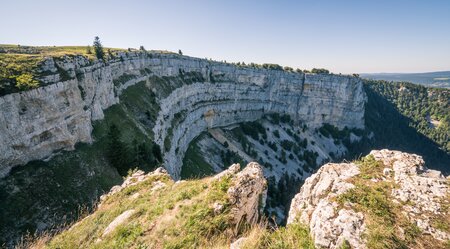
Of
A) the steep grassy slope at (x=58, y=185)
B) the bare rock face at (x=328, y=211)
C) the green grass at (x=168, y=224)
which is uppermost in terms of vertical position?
the bare rock face at (x=328, y=211)

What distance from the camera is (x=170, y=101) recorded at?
72188 millimetres

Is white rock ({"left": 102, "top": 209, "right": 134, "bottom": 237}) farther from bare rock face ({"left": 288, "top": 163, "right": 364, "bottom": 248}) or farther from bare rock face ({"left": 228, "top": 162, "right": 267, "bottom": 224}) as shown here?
bare rock face ({"left": 288, "top": 163, "right": 364, "bottom": 248})

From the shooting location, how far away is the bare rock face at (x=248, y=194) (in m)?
12.8

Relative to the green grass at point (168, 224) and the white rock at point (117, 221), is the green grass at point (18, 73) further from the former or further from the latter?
the white rock at point (117, 221)

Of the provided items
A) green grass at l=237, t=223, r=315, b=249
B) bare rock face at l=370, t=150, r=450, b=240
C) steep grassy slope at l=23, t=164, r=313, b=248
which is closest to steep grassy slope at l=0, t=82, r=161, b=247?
steep grassy slope at l=23, t=164, r=313, b=248

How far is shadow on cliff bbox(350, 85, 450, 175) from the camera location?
15840 cm

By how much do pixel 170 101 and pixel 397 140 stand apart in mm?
169277

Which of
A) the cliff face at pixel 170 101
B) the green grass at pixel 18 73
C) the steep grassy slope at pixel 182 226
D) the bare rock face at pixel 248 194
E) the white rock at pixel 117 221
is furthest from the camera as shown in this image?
the cliff face at pixel 170 101

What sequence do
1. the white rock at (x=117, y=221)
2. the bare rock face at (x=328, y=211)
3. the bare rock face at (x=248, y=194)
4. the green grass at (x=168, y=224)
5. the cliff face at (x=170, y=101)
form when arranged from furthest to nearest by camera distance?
the cliff face at (x=170, y=101) → the white rock at (x=117, y=221) → the bare rock face at (x=248, y=194) → the green grass at (x=168, y=224) → the bare rock face at (x=328, y=211)

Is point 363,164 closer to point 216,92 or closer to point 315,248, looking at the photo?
point 315,248

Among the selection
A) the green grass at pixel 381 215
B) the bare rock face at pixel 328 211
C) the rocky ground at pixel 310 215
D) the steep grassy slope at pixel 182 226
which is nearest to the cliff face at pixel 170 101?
the steep grassy slope at pixel 182 226

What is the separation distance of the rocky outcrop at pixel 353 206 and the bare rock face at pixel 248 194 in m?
2.01

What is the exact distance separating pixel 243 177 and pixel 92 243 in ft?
27.8

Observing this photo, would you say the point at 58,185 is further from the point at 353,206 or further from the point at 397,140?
the point at 397,140
